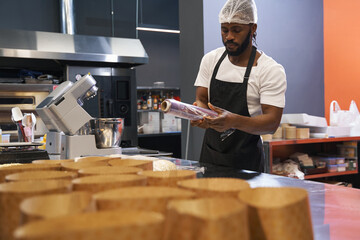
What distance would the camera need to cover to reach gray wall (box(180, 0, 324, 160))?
3693 millimetres

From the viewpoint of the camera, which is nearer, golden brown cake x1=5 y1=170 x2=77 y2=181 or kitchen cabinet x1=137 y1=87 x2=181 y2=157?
golden brown cake x1=5 y1=170 x2=77 y2=181

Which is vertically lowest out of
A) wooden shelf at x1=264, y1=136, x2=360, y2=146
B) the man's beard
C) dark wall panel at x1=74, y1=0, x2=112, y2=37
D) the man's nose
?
wooden shelf at x1=264, y1=136, x2=360, y2=146

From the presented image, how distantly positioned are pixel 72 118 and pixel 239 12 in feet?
3.75

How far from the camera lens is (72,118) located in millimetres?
2186

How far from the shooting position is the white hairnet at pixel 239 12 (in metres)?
2.09

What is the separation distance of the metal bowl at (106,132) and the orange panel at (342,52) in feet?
10.0

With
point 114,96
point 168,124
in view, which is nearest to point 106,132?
point 114,96

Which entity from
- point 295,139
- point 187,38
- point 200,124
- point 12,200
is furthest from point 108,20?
point 12,200

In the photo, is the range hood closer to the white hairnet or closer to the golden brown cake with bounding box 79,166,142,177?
the white hairnet

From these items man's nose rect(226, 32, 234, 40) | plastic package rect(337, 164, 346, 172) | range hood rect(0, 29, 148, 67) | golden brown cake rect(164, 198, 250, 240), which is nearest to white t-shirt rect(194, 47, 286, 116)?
man's nose rect(226, 32, 234, 40)

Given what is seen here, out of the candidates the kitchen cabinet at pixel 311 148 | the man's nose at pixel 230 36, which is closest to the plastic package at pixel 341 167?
the kitchen cabinet at pixel 311 148

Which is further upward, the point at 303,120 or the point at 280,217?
Answer: the point at 303,120

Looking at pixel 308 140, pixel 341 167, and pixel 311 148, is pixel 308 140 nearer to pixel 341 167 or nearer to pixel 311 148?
pixel 341 167

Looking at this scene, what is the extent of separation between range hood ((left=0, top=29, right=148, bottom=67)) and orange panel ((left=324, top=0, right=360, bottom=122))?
2.23 m
